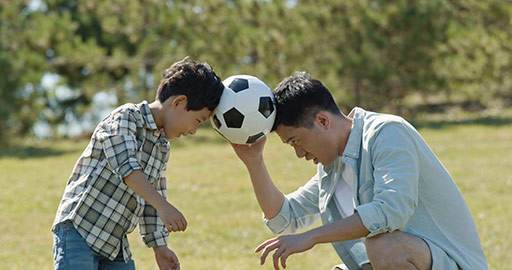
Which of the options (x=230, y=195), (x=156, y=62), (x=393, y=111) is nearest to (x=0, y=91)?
(x=156, y=62)

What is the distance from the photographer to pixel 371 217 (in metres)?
2.94

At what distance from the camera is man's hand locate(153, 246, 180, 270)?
3711mm

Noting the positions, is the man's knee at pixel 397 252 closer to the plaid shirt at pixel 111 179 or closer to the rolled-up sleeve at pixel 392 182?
the rolled-up sleeve at pixel 392 182

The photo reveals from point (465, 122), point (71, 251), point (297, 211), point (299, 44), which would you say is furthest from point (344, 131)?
point (299, 44)

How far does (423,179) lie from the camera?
317 centimetres

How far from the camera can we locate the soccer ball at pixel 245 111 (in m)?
3.48

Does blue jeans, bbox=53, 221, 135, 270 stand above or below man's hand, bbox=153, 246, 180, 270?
above

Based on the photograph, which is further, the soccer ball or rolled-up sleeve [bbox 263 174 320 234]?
rolled-up sleeve [bbox 263 174 320 234]

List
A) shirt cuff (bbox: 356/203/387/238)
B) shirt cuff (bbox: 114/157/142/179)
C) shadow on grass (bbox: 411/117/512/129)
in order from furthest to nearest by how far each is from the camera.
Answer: shadow on grass (bbox: 411/117/512/129) → shirt cuff (bbox: 114/157/142/179) → shirt cuff (bbox: 356/203/387/238)

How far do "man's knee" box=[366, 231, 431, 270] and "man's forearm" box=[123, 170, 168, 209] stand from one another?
958 mm

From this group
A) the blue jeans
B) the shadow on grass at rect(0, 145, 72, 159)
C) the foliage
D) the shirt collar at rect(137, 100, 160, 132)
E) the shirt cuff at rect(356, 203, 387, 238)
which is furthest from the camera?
the foliage

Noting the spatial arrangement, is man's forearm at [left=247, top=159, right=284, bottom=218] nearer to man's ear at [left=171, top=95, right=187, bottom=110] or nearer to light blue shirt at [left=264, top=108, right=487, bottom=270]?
light blue shirt at [left=264, top=108, right=487, bottom=270]

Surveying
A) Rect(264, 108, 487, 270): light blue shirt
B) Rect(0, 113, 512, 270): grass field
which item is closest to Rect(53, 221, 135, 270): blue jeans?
Rect(264, 108, 487, 270): light blue shirt

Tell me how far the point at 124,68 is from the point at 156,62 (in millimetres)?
2198
